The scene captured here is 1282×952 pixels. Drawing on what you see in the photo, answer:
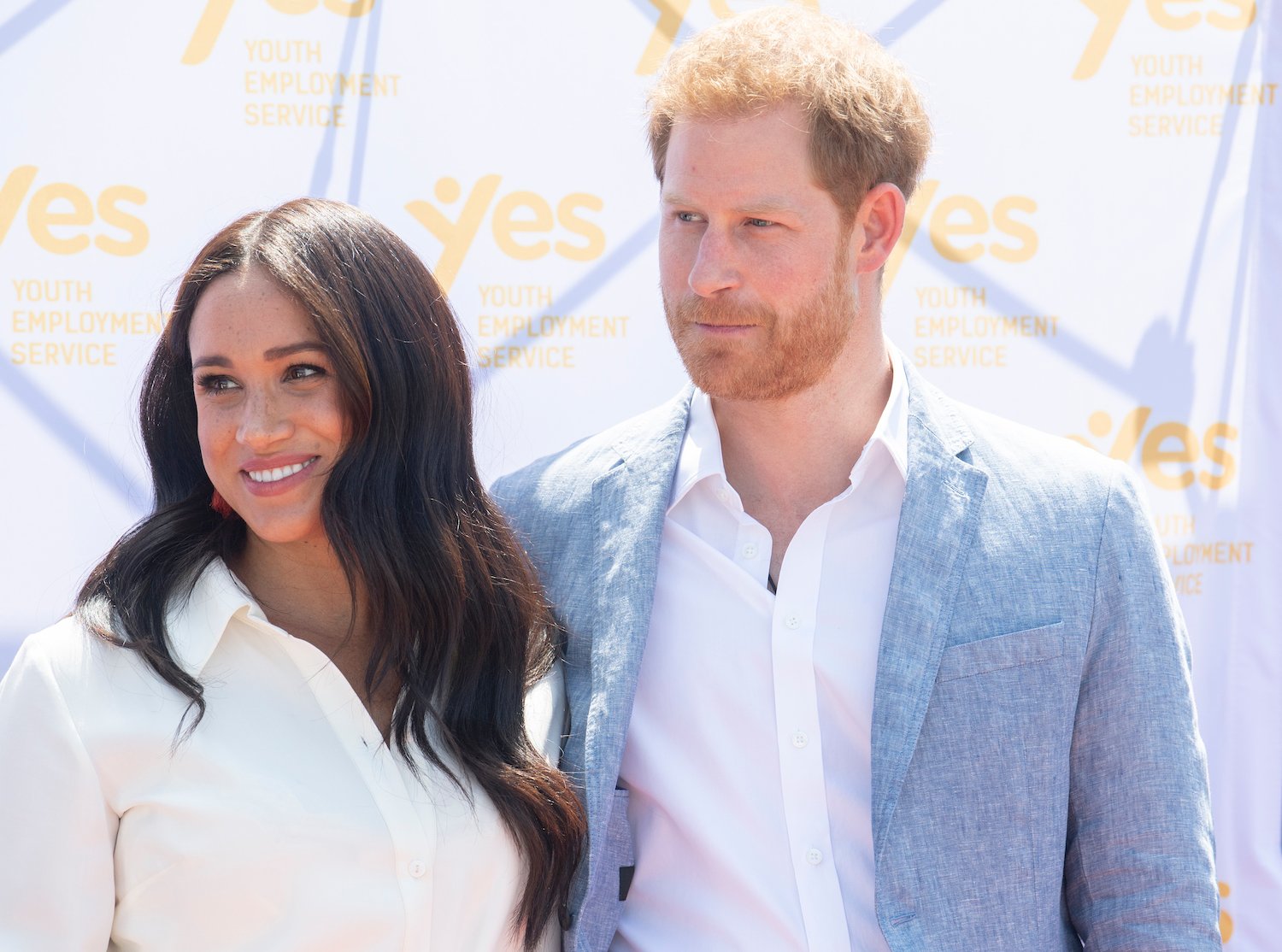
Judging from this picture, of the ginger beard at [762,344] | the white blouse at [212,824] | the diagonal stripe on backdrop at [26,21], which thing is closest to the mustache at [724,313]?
the ginger beard at [762,344]

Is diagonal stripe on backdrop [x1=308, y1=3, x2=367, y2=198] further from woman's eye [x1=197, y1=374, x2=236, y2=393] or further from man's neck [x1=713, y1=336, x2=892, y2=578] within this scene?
man's neck [x1=713, y1=336, x2=892, y2=578]

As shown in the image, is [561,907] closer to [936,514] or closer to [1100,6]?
[936,514]

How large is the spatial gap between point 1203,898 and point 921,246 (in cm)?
156

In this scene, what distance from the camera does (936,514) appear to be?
1924 mm

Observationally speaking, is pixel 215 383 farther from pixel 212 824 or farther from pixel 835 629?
pixel 835 629

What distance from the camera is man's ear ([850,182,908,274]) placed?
2090 mm

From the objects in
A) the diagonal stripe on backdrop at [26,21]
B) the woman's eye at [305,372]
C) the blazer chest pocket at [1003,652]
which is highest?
the diagonal stripe on backdrop at [26,21]

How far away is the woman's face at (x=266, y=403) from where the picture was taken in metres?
1.79

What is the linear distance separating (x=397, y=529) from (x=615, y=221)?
1167 millimetres

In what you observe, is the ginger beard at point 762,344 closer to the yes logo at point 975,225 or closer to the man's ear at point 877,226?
the man's ear at point 877,226

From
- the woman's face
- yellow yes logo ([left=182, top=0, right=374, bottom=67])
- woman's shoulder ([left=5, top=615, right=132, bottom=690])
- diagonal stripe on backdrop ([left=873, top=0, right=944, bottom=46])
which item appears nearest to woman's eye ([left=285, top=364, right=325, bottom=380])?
the woman's face

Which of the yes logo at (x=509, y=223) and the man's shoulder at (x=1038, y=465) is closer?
the man's shoulder at (x=1038, y=465)

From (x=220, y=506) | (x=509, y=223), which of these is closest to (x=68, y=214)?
(x=509, y=223)

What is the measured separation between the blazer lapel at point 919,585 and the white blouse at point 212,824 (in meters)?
0.57
